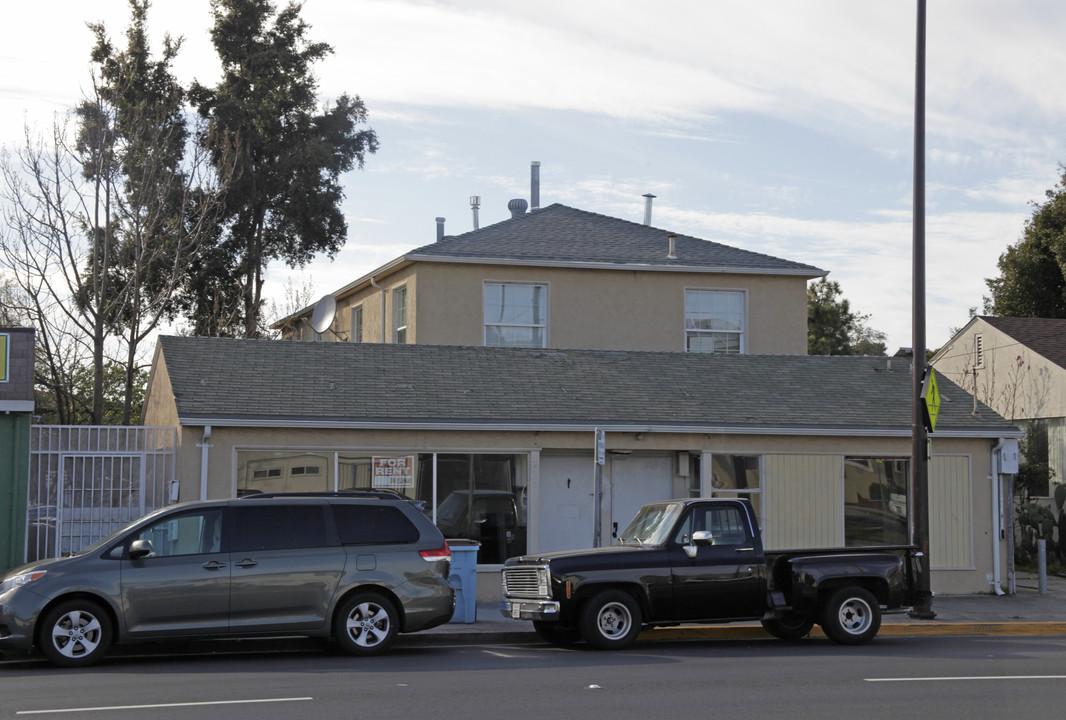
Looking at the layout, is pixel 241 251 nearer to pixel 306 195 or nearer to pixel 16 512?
pixel 306 195

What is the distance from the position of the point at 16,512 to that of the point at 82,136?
1158 cm

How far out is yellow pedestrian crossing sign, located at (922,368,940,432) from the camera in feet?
53.7

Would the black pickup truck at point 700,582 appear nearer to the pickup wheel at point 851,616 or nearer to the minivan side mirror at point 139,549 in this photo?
the pickup wheel at point 851,616

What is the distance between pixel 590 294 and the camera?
2373 centimetres

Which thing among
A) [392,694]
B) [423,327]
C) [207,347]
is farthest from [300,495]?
[423,327]

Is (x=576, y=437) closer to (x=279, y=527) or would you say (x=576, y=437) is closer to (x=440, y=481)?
(x=440, y=481)

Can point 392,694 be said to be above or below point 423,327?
below

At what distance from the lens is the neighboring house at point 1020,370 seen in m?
26.8

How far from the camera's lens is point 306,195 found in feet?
119

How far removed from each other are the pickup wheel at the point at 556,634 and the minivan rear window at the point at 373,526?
1.98 metres

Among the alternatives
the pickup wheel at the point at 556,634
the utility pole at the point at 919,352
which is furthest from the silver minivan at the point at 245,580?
the utility pole at the point at 919,352

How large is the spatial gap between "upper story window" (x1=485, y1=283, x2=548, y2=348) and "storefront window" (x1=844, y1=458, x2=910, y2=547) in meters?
7.21

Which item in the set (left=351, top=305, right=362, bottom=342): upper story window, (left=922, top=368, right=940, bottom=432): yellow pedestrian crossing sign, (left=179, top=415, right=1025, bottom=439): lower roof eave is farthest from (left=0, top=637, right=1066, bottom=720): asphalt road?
(left=351, top=305, right=362, bottom=342): upper story window

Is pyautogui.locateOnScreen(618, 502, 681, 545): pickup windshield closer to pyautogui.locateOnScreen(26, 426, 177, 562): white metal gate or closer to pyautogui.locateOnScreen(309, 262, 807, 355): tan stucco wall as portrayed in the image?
pyautogui.locateOnScreen(26, 426, 177, 562): white metal gate
